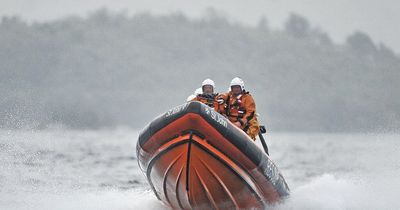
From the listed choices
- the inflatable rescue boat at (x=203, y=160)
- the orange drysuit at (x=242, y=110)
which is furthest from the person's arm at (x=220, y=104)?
the inflatable rescue boat at (x=203, y=160)

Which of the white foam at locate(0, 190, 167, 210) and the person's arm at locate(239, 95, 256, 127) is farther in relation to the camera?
the person's arm at locate(239, 95, 256, 127)

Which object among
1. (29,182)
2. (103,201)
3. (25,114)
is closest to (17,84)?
(25,114)

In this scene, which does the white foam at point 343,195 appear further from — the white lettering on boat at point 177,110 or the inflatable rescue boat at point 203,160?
the white lettering on boat at point 177,110

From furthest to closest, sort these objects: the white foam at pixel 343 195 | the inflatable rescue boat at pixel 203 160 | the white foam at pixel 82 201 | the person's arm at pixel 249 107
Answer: the white foam at pixel 343 195 → the person's arm at pixel 249 107 → the white foam at pixel 82 201 → the inflatable rescue boat at pixel 203 160

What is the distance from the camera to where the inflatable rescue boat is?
8656 mm

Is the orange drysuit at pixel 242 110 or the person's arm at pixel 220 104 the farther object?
the person's arm at pixel 220 104

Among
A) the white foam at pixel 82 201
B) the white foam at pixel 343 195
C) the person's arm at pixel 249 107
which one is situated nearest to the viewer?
the white foam at pixel 82 201

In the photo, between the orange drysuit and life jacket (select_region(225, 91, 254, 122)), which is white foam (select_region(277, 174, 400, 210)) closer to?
the orange drysuit

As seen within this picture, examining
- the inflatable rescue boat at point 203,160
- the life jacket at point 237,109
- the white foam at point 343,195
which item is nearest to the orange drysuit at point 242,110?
the life jacket at point 237,109

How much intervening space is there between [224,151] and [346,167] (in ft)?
48.0

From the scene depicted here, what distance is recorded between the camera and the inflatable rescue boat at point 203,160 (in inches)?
341

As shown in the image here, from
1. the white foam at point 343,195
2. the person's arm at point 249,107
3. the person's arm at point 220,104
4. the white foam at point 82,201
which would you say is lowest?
the white foam at point 343,195

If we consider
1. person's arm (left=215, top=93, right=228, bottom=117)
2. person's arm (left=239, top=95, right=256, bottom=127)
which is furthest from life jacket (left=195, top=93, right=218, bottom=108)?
person's arm (left=239, top=95, right=256, bottom=127)

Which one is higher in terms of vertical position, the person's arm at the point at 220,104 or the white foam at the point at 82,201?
the person's arm at the point at 220,104
